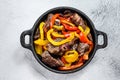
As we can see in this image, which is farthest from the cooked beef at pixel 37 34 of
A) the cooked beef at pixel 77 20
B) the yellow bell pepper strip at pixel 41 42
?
the cooked beef at pixel 77 20

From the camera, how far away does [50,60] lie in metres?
1.19

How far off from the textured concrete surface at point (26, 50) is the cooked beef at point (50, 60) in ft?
0.26

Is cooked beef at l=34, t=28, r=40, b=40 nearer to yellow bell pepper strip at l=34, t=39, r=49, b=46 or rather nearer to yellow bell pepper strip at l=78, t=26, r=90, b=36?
yellow bell pepper strip at l=34, t=39, r=49, b=46

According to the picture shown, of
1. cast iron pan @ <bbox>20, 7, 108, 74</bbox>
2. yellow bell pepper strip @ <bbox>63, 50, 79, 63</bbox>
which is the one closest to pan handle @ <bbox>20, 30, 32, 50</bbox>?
cast iron pan @ <bbox>20, 7, 108, 74</bbox>

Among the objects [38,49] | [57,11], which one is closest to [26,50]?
[38,49]

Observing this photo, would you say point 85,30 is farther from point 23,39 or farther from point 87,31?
point 23,39

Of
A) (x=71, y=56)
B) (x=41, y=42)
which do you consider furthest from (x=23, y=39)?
(x=71, y=56)

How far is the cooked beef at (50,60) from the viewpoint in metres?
1.18

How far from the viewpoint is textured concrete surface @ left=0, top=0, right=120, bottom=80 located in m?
1.27

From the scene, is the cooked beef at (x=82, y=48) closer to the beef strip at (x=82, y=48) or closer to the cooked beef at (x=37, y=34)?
the beef strip at (x=82, y=48)

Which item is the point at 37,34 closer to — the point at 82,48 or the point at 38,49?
the point at 38,49

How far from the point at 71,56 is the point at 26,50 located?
0.19 m

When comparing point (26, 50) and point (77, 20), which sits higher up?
point (77, 20)

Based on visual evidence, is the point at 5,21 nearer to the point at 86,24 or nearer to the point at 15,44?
the point at 15,44
